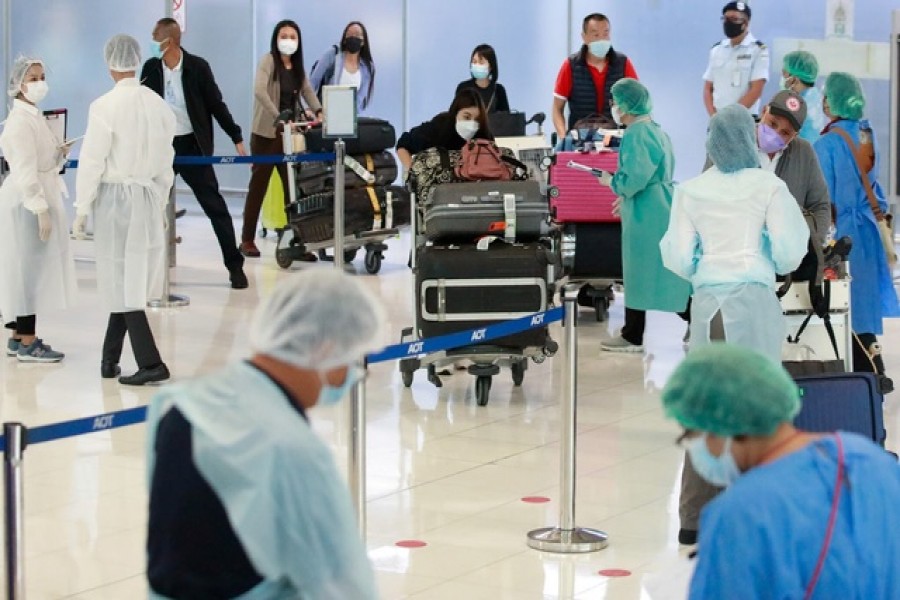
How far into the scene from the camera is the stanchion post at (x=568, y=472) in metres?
6.23

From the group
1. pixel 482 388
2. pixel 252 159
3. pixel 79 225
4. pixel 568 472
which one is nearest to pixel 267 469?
pixel 568 472

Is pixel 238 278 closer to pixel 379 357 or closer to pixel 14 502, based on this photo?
pixel 379 357

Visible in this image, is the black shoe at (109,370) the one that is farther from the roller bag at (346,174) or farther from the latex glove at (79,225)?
the roller bag at (346,174)

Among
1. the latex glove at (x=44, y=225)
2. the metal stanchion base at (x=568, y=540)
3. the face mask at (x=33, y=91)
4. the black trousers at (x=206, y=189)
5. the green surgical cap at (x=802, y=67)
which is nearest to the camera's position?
the metal stanchion base at (x=568, y=540)

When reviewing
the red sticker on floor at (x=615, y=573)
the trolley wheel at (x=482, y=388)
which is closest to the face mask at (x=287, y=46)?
the trolley wheel at (x=482, y=388)

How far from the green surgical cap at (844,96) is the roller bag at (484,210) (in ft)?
5.07

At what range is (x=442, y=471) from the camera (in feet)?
24.6

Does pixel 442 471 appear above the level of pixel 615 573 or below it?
above

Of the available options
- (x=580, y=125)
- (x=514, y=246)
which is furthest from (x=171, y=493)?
(x=580, y=125)

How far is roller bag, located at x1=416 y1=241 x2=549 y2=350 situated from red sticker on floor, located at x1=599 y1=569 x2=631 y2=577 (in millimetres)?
2678

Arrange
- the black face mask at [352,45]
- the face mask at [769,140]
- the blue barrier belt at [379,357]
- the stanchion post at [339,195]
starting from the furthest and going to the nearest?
the black face mask at [352,45]
the stanchion post at [339,195]
the face mask at [769,140]
the blue barrier belt at [379,357]

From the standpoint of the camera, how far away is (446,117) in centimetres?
930

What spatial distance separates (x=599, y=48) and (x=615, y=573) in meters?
6.59

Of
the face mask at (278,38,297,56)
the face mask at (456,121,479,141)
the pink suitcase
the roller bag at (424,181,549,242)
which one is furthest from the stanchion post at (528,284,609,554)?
the face mask at (278,38,297,56)
